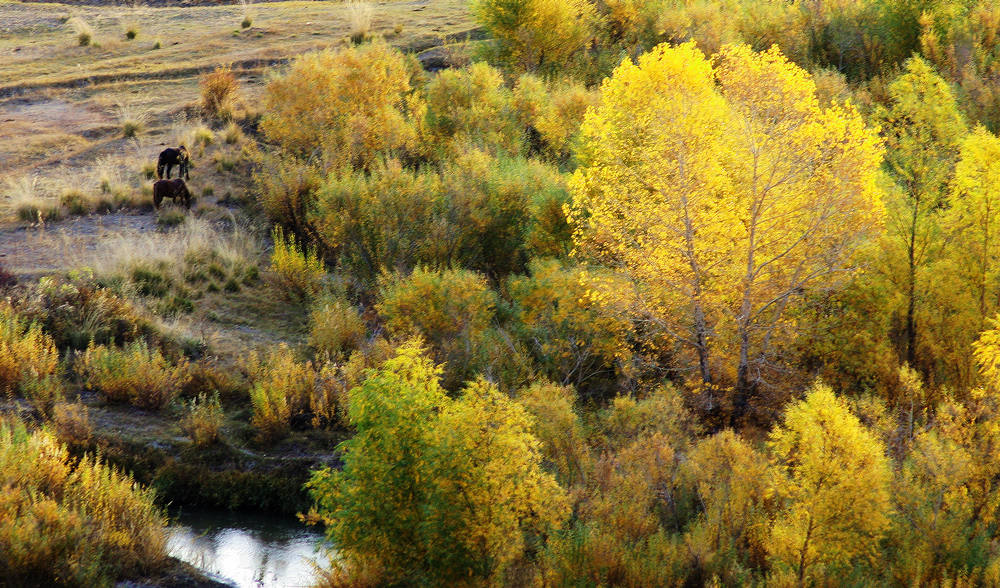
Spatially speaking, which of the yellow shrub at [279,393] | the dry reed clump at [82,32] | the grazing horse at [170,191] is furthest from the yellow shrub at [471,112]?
the dry reed clump at [82,32]

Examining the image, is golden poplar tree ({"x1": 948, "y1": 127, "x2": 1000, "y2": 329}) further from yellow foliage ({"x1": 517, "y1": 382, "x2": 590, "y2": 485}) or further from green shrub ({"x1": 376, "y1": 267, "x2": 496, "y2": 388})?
green shrub ({"x1": 376, "y1": 267, "x2": 496, "y2": 388})

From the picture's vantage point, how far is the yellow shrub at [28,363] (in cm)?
1454

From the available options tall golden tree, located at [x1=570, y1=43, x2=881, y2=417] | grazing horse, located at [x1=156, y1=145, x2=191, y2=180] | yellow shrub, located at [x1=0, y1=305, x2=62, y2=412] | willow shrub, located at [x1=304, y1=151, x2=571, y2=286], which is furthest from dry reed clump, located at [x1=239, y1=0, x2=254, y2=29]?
tall golden tree, located at [x1=570, y1=43, x2=881, y2=417]

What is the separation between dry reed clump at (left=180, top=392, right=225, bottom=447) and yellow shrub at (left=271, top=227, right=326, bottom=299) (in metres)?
4.37

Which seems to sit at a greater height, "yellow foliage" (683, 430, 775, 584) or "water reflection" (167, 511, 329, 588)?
"yellow foliage" (683, 430, 775, 584)

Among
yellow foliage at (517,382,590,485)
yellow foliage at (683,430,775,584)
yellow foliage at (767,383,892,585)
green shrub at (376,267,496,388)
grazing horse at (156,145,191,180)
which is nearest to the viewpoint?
yellow foliage at (767,383,892,585)

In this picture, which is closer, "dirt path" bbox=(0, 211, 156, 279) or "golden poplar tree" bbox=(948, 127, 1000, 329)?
"golden poplar tree" bbox=(948, 127, 1000, 329)

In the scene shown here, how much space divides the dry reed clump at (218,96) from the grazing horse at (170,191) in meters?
5.37

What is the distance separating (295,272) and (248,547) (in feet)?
24.2

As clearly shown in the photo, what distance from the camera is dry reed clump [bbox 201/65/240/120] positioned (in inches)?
1027

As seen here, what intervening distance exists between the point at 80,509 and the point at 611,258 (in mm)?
10310

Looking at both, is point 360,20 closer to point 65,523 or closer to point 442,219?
point 442,219

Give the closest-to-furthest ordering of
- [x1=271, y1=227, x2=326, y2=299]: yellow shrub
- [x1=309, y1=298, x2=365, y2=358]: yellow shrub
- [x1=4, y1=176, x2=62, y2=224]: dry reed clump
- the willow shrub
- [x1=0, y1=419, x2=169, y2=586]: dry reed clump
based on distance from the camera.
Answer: [x1=0, y1=419, x2=169, y2=586]: dry reed clump, [x1=309, y1=298, x2=365, y2=358]: yellow shrub, [x1=271, y1=227, x2=326, y2=299]: yellow shrub, the willow shrub, [x1=4, y1=176, x2=62, y2=224]: dry reed clump

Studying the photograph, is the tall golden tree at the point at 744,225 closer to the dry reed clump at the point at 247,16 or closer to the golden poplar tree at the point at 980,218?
the golden poplar tree at the point at 980,218
